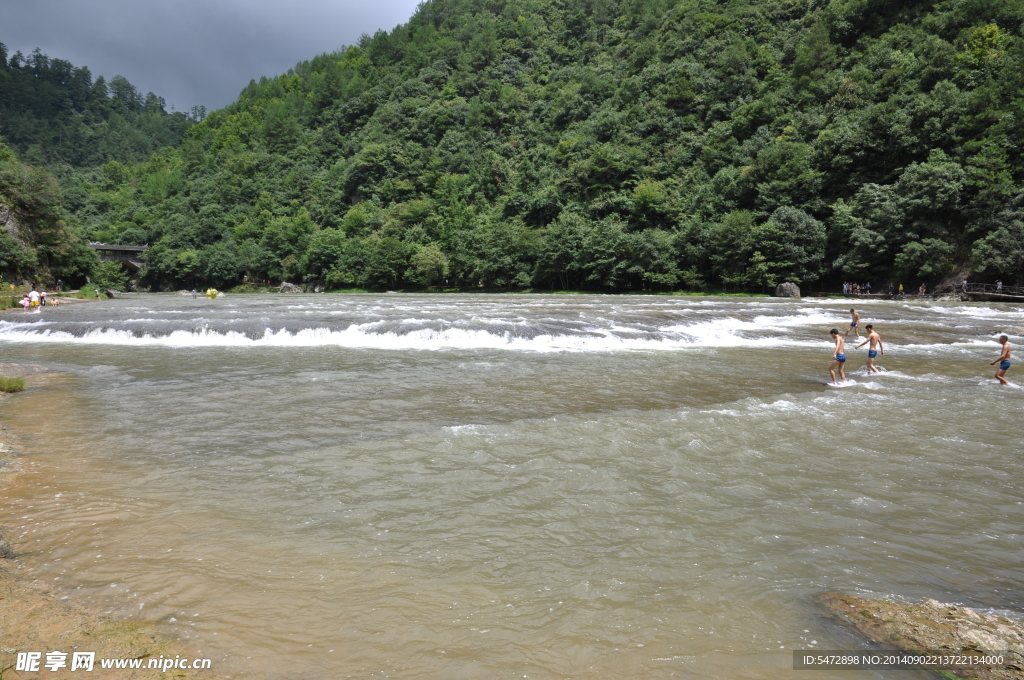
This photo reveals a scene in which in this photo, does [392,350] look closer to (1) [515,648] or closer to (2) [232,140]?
(1) [515,648]

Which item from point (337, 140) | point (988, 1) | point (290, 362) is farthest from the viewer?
point (337, 140)

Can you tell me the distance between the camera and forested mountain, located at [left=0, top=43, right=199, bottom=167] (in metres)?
151

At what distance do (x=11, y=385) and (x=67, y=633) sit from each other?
11708 millimetres

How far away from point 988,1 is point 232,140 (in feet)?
523

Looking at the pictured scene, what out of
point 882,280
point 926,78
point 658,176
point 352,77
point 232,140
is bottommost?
point 882,280

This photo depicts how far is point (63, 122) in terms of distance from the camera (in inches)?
6703

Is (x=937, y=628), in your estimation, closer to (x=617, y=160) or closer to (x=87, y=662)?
(x=87, y=662)

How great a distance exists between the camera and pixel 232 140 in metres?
143

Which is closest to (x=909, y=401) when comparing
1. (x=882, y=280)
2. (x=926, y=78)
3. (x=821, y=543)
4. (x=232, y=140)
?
(x=821, y=543)

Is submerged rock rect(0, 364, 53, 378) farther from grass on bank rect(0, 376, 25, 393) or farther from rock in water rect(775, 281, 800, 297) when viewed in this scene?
rock in water rect(775, 281, 800, 297)

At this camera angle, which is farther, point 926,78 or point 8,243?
point 926,78

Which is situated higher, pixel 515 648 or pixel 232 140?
pixel 232 140

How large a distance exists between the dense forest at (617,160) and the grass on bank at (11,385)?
53.6 metres

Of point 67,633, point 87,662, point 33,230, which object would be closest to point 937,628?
point 87,662
